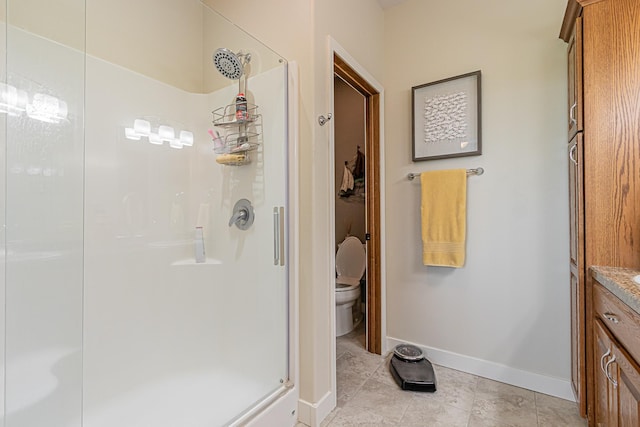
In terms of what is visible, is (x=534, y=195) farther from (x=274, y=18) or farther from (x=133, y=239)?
(x=133, y=239)

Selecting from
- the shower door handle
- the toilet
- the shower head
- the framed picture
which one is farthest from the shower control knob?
the framed picture

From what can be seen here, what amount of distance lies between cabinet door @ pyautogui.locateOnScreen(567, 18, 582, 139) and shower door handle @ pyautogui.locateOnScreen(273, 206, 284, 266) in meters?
1.46

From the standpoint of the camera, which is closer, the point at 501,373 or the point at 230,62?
the point at 230,62

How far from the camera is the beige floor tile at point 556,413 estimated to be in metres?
1.53

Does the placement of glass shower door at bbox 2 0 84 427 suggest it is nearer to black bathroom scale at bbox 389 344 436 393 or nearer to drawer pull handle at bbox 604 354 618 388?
black bathroom scale at bbox 389 344 436 393

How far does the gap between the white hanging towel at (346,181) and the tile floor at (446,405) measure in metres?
1.70

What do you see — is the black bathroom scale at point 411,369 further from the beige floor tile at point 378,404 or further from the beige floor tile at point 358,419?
the beige floor tile at point 358,419

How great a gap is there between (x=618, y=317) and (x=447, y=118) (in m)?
1.46

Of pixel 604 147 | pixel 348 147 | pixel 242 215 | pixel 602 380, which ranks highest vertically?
pixel 348 147

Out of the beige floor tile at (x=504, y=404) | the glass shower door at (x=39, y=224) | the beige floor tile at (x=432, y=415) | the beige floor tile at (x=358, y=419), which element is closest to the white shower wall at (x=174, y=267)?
the glass shower door at (x=39, y=224)

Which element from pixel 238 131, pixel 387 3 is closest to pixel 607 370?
pixel 238 131

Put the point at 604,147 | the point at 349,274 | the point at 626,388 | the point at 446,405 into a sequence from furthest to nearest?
the point at 349,274
the point at 446,405
the point at 604,147
the point at 626,388

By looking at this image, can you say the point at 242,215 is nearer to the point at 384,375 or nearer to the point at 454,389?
the point at 384,375

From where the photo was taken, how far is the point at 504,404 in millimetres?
1688
